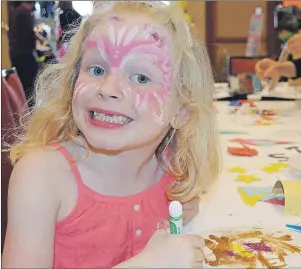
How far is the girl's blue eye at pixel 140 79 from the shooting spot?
73cm

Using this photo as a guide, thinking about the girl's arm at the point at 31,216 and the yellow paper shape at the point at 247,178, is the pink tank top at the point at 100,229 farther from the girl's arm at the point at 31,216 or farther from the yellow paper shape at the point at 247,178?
the yellow paper shape at the point at 247,178

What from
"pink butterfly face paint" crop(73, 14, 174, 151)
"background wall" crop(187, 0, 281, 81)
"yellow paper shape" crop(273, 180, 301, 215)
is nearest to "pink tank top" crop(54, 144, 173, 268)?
"pink butterfly face paint" crop(73, 14, 174, 151)

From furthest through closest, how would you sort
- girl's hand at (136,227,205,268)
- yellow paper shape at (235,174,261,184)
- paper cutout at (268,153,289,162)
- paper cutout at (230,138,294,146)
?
1. paper cutout at (230,138,294,146)
2. paper cutout at (268,153,289,162)
3. yellow paper shape at (235,174,261,184)
4. girl's hand at (136,227,205,268)

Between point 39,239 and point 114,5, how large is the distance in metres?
0.37

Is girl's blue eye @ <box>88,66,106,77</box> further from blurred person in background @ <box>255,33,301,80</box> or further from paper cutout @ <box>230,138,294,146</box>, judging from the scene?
blurred person in background @ <box>255,33,301,80</box>

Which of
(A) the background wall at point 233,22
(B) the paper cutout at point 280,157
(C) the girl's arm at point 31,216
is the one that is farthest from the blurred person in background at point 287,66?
(A) the background wall at point 233,22

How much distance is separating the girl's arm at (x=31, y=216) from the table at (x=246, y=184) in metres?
0.22

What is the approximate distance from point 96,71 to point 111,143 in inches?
4.5

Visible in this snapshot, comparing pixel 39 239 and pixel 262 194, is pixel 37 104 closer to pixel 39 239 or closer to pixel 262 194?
pixel 39 239

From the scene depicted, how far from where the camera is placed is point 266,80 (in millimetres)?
1870

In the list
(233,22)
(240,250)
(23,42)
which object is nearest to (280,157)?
(240,250)

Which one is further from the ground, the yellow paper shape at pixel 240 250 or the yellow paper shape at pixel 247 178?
the yellow paper shape at pixel 247 178

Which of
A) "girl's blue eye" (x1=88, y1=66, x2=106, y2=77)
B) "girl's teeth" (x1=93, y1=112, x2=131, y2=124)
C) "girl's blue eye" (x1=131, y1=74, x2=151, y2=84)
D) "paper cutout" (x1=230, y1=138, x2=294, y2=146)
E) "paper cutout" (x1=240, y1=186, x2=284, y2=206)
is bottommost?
"paper cutout" (x1=240, y1=186, x2=284, y2=206)

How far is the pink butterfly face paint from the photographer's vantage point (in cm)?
71
